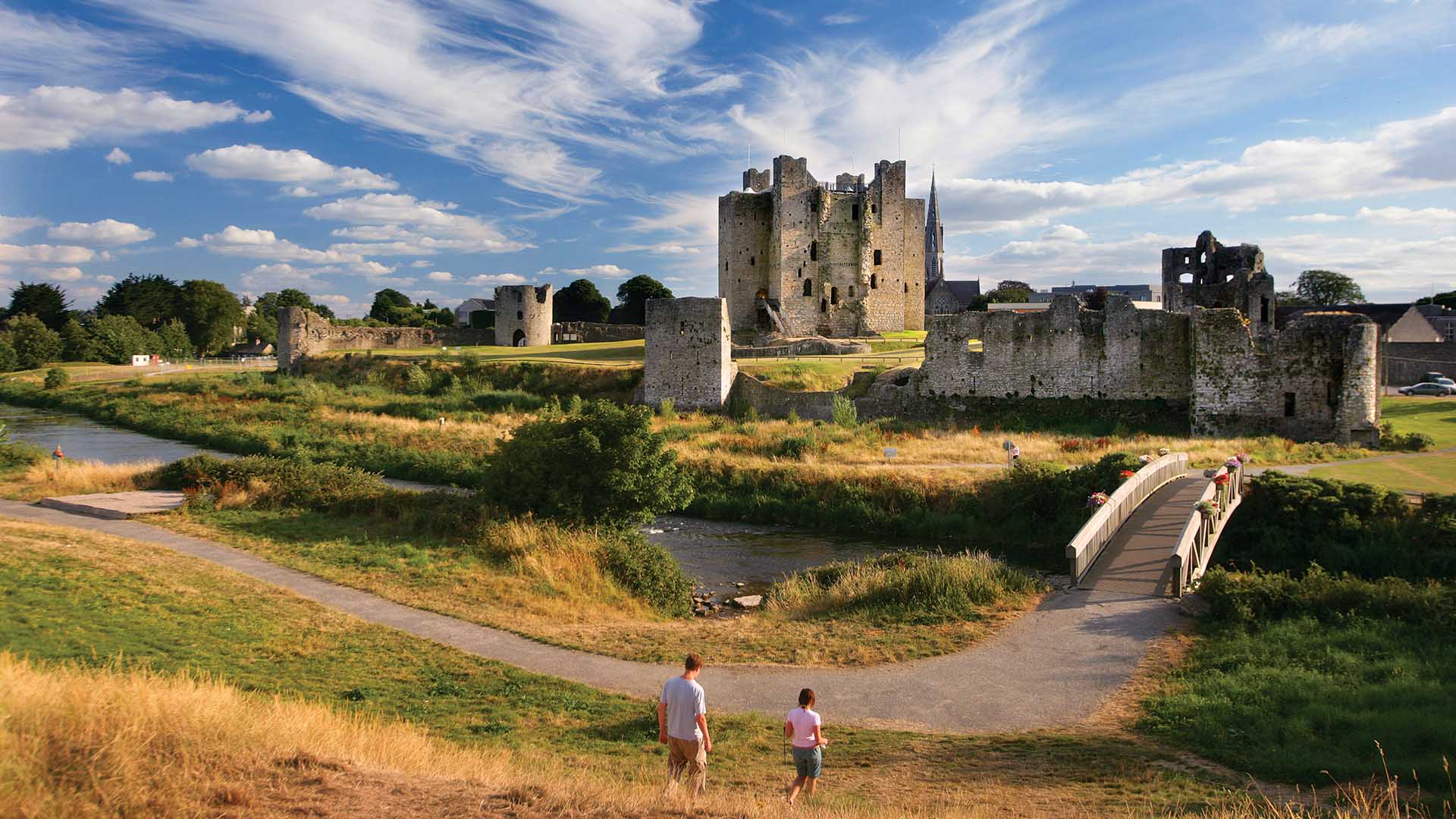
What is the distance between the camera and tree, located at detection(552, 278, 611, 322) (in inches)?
3194

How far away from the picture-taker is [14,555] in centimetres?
1237

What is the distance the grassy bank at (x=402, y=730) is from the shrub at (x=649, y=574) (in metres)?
4.90

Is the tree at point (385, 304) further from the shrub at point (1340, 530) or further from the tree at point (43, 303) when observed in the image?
the shrub at point (1340, 530)

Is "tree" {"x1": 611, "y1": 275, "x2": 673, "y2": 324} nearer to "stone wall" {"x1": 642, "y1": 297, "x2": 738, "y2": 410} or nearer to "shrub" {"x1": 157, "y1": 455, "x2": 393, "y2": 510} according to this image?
"stone wall" {"x1": 642, "y1": 297, "x2": 738, "y2": 410}

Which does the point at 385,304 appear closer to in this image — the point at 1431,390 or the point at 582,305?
the point at 582,305

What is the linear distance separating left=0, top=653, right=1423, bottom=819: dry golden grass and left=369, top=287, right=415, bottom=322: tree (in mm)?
97285

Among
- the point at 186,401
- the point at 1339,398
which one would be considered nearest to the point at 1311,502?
the point at 1339,398

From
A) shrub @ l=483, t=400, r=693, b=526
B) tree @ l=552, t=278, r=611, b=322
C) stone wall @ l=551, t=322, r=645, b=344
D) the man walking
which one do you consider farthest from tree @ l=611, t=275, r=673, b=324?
the man walking

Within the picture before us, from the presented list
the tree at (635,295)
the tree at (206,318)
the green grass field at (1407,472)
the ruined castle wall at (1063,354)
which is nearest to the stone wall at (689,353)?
the ruined castle wall at (1063,354)

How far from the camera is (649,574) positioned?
50.9 feet

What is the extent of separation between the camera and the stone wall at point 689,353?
112ft

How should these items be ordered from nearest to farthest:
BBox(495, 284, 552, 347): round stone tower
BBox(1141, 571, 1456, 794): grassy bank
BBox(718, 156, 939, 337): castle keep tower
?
BBox(1141, 571, 1456, 794): grassy bank < BBox(718, 156, 939, 337): castle keep tower < BBox(495, 284, 552, 347): round stone tower

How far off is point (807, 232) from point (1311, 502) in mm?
32035

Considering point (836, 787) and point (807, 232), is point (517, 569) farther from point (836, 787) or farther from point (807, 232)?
point (807, 232)
